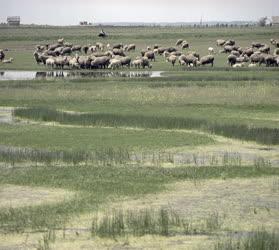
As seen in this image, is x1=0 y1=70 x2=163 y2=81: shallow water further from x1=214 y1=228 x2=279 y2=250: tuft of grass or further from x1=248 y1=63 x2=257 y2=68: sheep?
x1=214 y1=228 x2=279 y2=250: tuft of grass

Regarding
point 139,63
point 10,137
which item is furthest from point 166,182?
point 139,63

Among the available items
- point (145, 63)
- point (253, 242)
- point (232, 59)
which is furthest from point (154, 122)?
point (232, 59)

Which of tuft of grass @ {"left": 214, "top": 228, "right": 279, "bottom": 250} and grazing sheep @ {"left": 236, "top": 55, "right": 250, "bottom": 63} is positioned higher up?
tuft of grass @ {"left": 214, "top": 228, "right": 279, "bottom": 250}

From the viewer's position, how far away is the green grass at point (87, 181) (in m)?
15.2

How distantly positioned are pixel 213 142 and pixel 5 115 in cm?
1192

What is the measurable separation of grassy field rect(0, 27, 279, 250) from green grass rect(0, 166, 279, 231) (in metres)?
0.03

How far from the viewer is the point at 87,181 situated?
18875mm

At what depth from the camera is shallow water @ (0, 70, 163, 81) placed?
5095 cm

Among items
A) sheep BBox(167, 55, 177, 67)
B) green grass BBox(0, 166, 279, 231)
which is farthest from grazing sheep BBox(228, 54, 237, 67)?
green grass BBox(0, 166, 279, 231)

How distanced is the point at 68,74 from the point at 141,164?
33.3m

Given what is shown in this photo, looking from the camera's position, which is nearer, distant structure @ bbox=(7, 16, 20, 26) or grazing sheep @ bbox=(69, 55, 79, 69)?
grazing sheep @ bbox=(69, 55, 79, 69)

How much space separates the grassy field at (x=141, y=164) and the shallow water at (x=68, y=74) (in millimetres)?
6964

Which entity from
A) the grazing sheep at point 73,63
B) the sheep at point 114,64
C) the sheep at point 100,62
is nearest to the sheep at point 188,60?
the sheep at point 114,64

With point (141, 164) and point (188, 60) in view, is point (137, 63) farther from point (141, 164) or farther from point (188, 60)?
point (141, 164)
